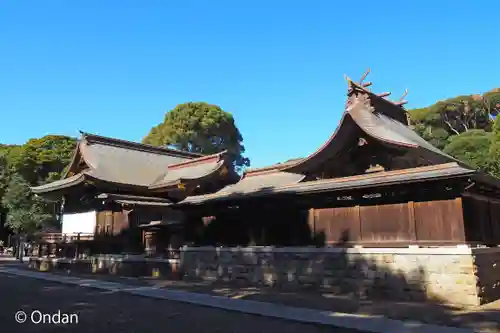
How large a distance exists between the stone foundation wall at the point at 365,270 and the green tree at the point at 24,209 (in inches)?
1039

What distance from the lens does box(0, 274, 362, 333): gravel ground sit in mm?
9109

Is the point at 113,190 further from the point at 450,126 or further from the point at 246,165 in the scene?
the point at 450,126

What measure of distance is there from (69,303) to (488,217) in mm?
14926

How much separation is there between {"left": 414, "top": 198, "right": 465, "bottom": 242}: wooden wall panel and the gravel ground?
597 cm

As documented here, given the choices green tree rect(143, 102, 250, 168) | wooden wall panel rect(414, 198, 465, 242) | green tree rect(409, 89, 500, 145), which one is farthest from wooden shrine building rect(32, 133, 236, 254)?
green tree rect(409, 89, 500, 145)

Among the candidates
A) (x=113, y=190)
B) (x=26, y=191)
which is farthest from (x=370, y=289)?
(x=26, y=191)

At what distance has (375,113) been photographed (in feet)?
66.2

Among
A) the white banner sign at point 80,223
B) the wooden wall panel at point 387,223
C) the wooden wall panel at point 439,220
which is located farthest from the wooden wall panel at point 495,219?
the white banner sign at point 80,223

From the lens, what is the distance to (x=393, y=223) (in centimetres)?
1431

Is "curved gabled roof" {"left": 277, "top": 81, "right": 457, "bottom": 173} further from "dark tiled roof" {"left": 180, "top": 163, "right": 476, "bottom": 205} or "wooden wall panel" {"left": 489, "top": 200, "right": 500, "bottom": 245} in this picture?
"wooden wall panel" {"left": 489, "top": 200, "right": 500, "bottom": 245}

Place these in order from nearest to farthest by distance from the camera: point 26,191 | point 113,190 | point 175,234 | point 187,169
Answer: point 175,234 → point 113,190 → point 187,169 → point 26,191

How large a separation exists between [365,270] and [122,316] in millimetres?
8413

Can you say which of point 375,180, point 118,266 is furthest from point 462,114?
point 118,266

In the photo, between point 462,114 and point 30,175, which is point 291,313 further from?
point 462,114
